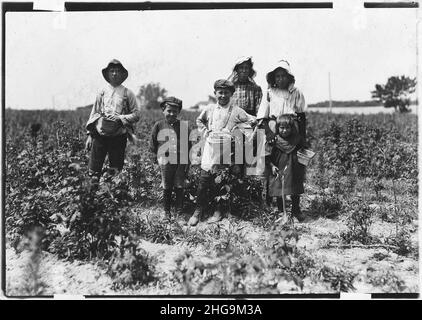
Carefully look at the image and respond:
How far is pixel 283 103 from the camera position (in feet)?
14.2

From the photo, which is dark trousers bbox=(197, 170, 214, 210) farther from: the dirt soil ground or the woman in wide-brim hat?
the woman in wide-brim hat

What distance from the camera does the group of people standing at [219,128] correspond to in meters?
4.28

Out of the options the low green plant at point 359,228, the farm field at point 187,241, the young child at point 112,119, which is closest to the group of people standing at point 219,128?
the young child at point 112,119

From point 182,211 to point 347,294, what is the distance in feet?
6.61

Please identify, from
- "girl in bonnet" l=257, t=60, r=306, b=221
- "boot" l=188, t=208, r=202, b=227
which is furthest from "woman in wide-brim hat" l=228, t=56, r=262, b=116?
"boot" l=188, t=208, r=202, b=227

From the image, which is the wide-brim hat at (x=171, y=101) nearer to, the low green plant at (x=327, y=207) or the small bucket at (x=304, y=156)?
the small bucket at (x=304, y=156)

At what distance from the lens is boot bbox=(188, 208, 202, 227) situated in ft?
14.2

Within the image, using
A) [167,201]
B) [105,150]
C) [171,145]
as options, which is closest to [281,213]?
[167,201]

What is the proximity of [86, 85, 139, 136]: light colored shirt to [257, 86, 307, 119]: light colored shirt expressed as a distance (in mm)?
1396

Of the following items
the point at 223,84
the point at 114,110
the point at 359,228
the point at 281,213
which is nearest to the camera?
the point at 223,84

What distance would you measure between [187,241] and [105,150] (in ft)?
4.75

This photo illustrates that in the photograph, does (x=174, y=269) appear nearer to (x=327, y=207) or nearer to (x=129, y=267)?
(x=129, y=267)
